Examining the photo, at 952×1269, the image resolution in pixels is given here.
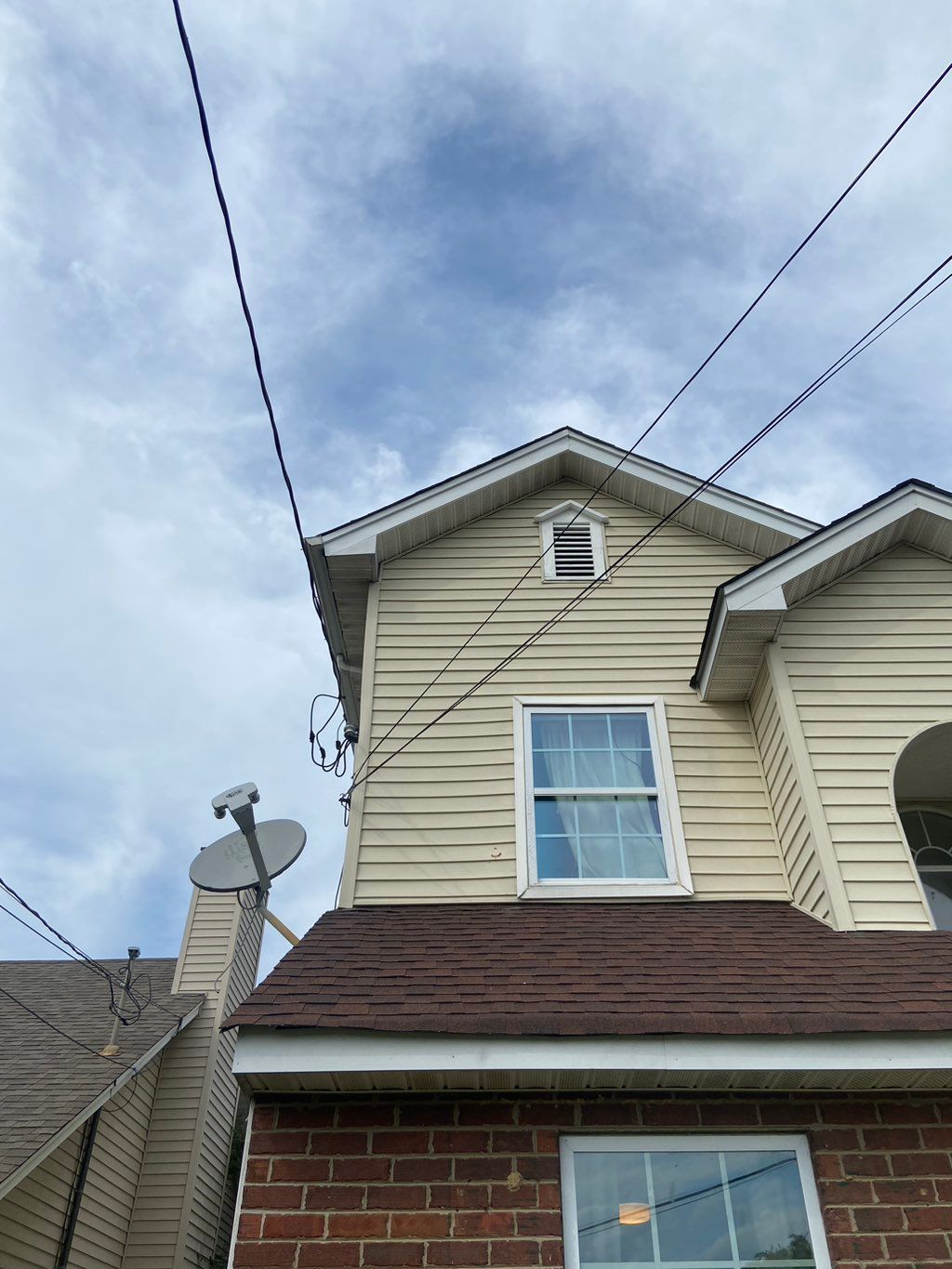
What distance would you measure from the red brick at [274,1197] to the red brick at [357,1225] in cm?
17

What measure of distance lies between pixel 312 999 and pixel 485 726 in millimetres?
3141

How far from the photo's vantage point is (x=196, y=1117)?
11688 millimetres

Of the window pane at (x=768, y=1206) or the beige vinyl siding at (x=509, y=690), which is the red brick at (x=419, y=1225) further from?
the beige vinyl siding at (x=509, y=690)

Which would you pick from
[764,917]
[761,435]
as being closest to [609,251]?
[761,435]

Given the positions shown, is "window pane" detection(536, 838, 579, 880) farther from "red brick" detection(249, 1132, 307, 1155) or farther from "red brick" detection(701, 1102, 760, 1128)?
"red brick" detection(249, 1132, 307, 1155)

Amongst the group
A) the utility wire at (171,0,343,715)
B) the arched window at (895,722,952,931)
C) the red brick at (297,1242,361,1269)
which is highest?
the utility wire at (171,0,343,715)

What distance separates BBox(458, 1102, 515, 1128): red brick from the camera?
4.41 meters

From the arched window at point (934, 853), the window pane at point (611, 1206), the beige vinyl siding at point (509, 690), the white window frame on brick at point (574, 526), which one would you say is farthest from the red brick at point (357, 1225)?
the white window frame on brick at point (574, 526)

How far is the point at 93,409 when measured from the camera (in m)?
14.0

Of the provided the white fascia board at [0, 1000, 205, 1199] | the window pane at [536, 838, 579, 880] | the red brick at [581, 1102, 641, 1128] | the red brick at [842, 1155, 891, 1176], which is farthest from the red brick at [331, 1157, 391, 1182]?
the white fascia board at [0, 1000, 205, 1199]

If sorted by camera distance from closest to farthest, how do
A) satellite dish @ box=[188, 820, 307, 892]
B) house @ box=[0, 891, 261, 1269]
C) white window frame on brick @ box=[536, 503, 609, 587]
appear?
1. satellite dish @ box=[188, 820, 307, 892]
2. white window frame on brick @ box=[536, 503, 609, 587]
3. house @ box=[0, 891, 261, 1269]

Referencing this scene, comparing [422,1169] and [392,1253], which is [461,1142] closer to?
[422,1169]

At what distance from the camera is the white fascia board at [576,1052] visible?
423 centimetres

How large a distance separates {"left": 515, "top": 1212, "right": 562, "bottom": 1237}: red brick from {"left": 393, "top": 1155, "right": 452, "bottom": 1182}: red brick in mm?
363
